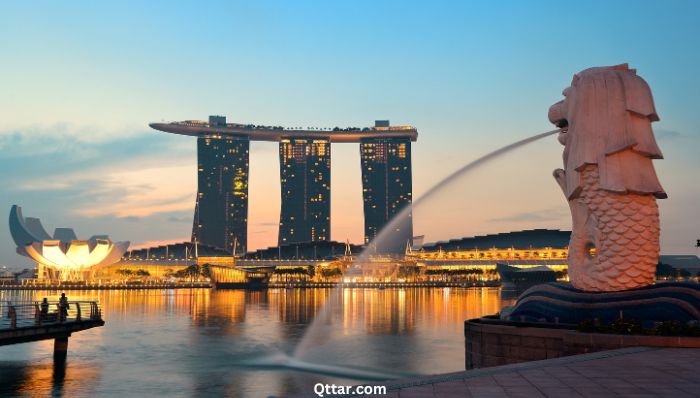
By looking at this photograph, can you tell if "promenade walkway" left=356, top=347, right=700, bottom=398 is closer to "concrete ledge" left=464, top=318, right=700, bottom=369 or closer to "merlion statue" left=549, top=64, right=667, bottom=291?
"concrete ledge" left=464, top=318, right=700, bottom=369

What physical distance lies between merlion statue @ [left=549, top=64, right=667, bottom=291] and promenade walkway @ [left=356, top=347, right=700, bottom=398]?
341 inches

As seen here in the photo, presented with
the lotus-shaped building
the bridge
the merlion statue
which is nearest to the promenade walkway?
the merlion statue

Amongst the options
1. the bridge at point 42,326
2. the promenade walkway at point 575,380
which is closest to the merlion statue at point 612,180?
the promenade walkway at point 575,380

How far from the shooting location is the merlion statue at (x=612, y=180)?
26453 mm

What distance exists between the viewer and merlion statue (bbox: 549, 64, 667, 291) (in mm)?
26453

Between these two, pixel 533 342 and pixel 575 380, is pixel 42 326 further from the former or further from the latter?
pixel 575 380

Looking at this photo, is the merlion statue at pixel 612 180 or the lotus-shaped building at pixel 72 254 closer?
the merlion statue at pixel 612 180

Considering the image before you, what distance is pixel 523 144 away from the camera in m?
29.9

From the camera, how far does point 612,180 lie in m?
26.8

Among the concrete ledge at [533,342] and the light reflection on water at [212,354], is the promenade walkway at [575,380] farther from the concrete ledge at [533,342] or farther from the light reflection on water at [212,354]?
the light reflection on water at [212,354]

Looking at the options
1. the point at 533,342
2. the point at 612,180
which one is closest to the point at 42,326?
the point at 533,342

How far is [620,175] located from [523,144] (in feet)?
14.7

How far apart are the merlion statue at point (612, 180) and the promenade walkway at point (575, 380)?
8667 millimetres

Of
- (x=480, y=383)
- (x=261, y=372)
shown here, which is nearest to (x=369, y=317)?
(x=261, y=372)
